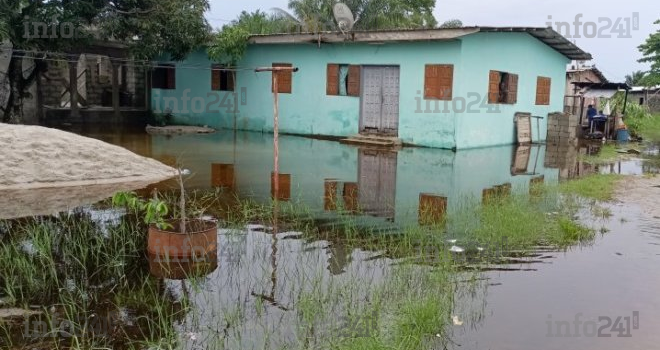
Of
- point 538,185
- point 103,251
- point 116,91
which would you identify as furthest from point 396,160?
point 116,91

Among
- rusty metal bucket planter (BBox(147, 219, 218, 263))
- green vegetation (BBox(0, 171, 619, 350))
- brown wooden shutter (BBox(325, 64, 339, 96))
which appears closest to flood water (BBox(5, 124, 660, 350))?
green vegetation (BBox(0, 171, 619, 350))

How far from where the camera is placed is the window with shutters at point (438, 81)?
1395 cm

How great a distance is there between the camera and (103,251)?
17.2 ft

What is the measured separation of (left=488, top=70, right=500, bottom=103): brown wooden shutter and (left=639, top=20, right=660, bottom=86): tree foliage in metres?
18.6

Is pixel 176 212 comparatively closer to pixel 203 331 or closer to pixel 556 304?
pixel 203 331

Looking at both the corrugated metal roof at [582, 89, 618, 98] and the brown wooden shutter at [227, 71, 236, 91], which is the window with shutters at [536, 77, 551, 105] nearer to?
the corrugated metal roof at [582, 89, 618, 98]

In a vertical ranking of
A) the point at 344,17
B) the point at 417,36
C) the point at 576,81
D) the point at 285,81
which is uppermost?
the point at 344,17

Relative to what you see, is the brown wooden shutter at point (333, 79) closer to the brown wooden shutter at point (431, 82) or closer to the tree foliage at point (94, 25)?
the brown wooden shutter at point (431, 82)

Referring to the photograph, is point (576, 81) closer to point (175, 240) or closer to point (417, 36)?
point (417, 36)

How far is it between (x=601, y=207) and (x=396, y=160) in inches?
194

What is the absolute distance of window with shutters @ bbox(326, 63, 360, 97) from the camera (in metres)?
15.5

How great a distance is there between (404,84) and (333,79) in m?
2.20

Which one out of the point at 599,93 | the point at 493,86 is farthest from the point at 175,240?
the point at 599,93

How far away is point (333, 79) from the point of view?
15938mm
